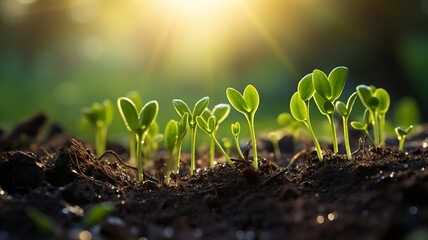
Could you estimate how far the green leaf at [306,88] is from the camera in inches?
82.9

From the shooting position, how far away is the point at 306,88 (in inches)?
83.3

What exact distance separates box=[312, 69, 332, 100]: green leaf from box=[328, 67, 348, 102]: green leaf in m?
0.03

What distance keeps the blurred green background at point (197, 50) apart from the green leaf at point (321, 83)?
3.74 meters

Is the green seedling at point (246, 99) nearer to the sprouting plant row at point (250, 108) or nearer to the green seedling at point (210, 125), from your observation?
the sprouting plant row at point (250, 108)

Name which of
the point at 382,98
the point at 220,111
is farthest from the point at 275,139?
the point at 382,98

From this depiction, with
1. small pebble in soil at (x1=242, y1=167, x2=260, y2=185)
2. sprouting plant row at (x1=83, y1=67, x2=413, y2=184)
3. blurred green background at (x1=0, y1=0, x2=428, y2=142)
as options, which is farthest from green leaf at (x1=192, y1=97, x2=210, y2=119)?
blurred green background at (x1=0, y1=0, x2=428, y2=142)

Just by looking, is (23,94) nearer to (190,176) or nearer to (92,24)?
(92,24)

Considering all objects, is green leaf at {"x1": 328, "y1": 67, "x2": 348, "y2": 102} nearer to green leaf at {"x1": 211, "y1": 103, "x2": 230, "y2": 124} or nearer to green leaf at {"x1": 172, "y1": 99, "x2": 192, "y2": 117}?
green leaf at {"x1": 211, "y1": 103, "x2": 230, "y2": 124}

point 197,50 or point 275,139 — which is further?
point 197,50

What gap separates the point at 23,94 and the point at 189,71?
650cm

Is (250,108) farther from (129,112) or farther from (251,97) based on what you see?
(129,112)

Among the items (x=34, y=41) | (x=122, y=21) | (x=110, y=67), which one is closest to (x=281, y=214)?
(x=34, y=41)

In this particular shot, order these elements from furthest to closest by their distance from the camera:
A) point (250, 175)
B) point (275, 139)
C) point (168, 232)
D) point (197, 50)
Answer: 1. point (197, 50)
2. point (275, 139)
3. point (250, 175)
4. point (168, 232)

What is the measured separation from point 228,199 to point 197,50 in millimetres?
14972
